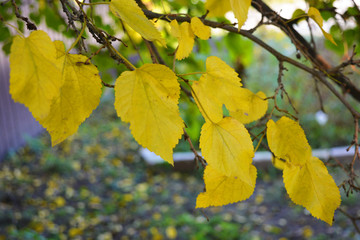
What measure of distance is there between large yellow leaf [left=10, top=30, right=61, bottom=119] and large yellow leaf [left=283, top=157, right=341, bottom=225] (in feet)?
1.16

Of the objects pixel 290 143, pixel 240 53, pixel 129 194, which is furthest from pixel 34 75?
pixel 129 194

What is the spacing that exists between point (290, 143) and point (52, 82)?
1.13 feet

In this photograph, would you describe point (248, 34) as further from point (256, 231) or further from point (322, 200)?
point (256, 231)

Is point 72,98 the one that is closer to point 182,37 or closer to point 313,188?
point 182,37

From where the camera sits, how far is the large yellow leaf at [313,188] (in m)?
0.48

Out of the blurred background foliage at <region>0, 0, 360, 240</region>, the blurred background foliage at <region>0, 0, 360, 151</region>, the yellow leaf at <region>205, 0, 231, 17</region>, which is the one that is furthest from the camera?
the blurred background foliage at <region>0, 0, 360, 240</region>

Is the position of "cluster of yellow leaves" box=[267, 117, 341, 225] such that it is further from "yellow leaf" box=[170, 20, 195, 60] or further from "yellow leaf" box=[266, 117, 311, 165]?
"yellow leaf" box=[170, 20, 195, 60]

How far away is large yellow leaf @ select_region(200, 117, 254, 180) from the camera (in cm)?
41

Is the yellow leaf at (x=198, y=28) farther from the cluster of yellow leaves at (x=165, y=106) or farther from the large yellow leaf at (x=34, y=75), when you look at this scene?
the large yellow leaf at (x=34, y=75)

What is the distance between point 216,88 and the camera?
471 millimetres

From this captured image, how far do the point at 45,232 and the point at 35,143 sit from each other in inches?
76.4

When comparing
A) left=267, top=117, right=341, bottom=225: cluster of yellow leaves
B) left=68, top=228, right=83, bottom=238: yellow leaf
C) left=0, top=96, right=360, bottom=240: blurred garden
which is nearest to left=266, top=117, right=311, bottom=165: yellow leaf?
left=267, top=117, right=341, bottom=225: cluster of yellow leaves

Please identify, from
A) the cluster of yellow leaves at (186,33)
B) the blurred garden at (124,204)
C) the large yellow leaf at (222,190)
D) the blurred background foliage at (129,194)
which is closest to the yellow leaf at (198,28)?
the cluster of yellow leaves at (186,33)

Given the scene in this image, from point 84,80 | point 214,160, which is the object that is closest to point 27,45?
point 84,80
